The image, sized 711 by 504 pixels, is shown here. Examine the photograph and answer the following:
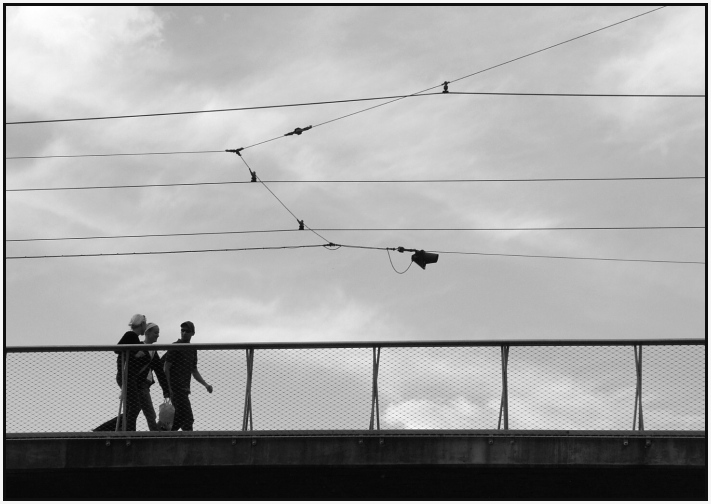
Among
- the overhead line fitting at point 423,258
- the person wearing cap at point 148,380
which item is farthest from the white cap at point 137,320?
the overhead line fitting at point 423,258

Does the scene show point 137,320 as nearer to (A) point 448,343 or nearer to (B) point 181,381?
(B) point 181,381

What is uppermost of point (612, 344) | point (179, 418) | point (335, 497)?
point (612, 344)

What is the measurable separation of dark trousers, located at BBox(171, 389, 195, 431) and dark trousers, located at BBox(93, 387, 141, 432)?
47 cm

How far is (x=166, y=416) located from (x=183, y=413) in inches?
8.4

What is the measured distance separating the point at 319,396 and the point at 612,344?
3580 mm

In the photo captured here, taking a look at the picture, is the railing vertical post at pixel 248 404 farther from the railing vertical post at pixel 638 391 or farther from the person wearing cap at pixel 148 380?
the railing vertical post at pixel 638 391

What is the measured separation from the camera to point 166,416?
15.4 metres

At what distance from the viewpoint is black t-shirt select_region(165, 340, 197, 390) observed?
50.5 feet

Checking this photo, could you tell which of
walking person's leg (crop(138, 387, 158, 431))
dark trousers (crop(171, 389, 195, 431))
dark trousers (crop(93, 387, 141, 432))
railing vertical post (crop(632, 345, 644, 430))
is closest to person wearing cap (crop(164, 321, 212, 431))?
dark trousers (crop(171, 389, 195, 431))

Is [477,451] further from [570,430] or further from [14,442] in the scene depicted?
[14,442]

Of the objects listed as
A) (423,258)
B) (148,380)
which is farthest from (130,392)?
(423,258)

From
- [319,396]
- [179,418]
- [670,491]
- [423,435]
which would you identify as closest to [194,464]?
[179,418]

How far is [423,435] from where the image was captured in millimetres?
15047

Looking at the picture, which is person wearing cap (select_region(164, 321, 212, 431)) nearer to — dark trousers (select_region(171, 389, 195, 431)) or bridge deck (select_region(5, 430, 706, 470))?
dark trousers (select_region(171, 389, 195, 431))
